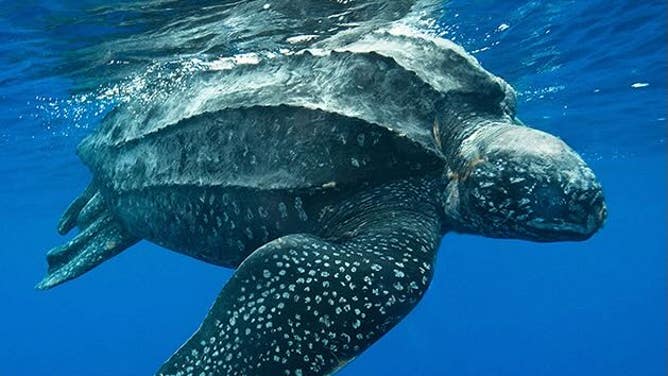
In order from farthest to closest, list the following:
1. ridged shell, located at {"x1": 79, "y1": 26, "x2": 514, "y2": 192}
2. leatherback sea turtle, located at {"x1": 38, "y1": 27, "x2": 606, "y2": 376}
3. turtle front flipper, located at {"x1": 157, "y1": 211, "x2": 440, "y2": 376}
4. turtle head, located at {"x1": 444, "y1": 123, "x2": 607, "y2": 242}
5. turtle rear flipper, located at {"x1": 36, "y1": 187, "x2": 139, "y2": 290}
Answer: turtle rear flipper, located at {"x1": 36, "y1": 187, "x2": 139, "y2": 290} → ridged shell, located at {"x1": 79, "y1": 26, "x2": 514, "y2": 192} → turtle head, located at {"x1": 444, "y1": 123, "x2": 607, "y2": 242} → leatherback sea turtle, located at {"x1": 38, "y1": 27, "x2": 606, "y2": 376} → turtle front flipper, located at {"x1": 157, "y1": 211, "x2": 440, "y2": 376}

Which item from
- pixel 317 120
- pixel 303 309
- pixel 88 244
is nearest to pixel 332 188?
pixel 317 120

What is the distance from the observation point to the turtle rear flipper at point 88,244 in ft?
19.1

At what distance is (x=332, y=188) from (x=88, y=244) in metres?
3.78

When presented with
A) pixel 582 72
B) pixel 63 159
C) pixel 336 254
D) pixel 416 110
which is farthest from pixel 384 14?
pixel 63 159

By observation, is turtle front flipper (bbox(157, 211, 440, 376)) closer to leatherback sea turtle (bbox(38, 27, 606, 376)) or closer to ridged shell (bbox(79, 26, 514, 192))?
leatherback sea turtle (bbox(38, 27, 606, 376))

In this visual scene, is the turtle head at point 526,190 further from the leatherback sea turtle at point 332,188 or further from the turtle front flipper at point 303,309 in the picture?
the turtle front flipper at point 303,309

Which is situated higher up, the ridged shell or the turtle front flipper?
the ridged shell

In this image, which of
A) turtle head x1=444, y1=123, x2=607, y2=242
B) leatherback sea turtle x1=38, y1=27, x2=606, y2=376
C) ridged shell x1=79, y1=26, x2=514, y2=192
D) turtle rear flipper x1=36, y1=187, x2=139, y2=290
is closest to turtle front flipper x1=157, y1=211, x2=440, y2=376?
leatherback sea turtle x1=38, y1=27, x2=606, y2=376

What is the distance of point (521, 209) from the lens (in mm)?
3422

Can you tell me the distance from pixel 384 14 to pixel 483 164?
3752mm

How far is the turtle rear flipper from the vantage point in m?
5.82

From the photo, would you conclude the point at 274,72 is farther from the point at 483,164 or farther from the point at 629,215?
the point at 629,215

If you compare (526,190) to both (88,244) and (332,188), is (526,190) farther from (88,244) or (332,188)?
(88,244)

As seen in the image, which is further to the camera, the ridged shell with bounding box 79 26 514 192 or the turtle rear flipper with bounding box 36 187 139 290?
the turtle rear flipper with bounding box 36 187 139 290
